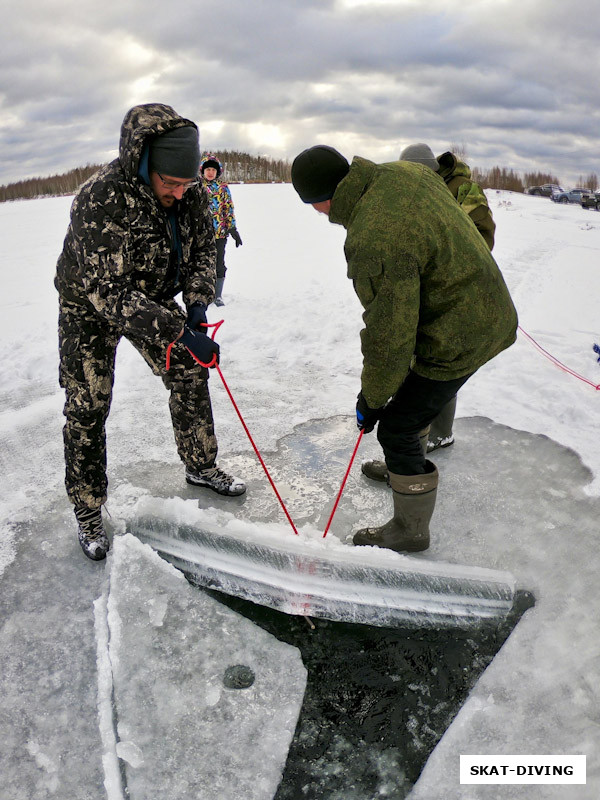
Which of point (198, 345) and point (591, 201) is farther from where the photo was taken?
point (591, 201)

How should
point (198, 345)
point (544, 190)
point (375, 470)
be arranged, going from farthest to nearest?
point (544, 190)
point (375, 470)
point (198, 345)

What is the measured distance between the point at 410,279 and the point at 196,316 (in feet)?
3.82

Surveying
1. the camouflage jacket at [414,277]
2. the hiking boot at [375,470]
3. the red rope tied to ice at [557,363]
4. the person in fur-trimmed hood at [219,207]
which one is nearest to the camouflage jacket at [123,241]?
the camouflage jacket at [414,277]

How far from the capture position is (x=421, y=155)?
3193mm

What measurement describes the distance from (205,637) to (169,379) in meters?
1.27

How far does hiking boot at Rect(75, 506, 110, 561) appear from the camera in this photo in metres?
2.58

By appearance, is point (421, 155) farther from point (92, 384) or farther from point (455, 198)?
point (92, 384)

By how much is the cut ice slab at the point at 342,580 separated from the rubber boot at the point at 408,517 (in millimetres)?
179

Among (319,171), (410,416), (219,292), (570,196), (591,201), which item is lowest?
(219,292)

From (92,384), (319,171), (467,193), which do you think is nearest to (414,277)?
(319,171)

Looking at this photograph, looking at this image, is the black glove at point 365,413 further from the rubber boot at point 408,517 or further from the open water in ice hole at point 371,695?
the open water in ice hole at point 371,695

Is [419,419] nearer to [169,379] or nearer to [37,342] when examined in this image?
[169,379]

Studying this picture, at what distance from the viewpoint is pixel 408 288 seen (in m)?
1.93

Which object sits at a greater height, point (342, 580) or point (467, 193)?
point (467, 193)
